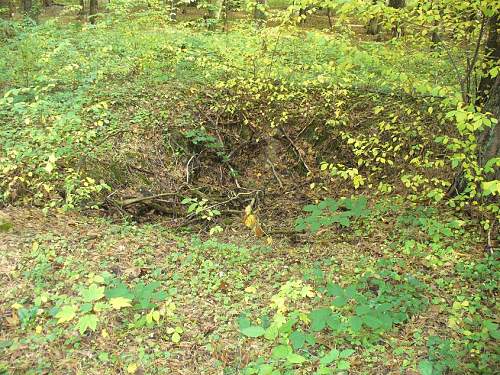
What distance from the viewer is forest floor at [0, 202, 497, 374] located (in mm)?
3721

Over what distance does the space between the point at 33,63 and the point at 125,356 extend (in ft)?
26.7

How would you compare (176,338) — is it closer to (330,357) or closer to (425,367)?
(330,357)

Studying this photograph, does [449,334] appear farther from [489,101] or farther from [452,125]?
[452,125]

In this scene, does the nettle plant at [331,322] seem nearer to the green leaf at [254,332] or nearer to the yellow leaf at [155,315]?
the green leaf at [254,332]

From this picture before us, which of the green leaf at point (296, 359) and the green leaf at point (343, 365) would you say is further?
the green leaf at point (343, 365)

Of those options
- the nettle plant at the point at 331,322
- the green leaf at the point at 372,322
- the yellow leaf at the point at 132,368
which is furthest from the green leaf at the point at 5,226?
the green leaf at the point at 372,322

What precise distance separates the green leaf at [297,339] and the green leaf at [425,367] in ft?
3.29

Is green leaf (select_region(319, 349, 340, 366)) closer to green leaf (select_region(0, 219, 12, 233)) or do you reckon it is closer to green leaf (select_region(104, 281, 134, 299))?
green leaf (select_region(104, 281, 134, 299))

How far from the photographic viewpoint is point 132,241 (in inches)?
217

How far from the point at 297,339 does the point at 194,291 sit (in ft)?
4.61

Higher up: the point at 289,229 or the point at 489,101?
the point at 489,101

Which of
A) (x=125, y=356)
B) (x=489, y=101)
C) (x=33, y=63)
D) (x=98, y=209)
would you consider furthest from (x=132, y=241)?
(x=33, y=63)

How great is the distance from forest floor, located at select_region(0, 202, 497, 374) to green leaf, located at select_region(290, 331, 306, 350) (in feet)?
0.72

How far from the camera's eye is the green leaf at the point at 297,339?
3.66 m
